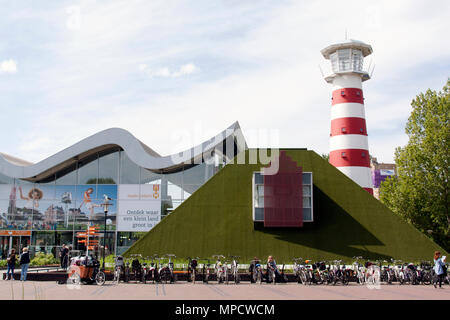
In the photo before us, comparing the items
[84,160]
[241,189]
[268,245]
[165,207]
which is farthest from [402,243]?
[84,160]

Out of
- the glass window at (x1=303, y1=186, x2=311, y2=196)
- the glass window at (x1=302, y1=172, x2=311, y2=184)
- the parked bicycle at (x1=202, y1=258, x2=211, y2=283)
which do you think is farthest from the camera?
the glass window at (x1=303, y1=186, x2=311, y2=196)

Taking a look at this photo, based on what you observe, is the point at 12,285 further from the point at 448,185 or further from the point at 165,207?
the point at 448,185

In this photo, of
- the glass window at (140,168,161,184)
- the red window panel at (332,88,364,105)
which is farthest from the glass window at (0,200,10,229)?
the red window panel at (332,88,364,105)

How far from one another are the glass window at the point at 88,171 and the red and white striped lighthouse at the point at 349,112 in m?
20.1

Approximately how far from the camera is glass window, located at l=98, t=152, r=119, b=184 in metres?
39.4

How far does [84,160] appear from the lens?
40438mm

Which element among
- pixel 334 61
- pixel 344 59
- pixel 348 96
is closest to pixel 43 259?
pixel 348 96

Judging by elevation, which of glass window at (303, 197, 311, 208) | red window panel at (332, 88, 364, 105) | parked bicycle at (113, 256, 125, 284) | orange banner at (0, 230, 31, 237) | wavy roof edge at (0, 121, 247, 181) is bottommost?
parked bicycle at (113, 256, 125, 284)

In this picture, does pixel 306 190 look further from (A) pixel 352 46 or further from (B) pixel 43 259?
(B) pixel 43 259

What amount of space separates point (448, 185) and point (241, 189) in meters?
16.4

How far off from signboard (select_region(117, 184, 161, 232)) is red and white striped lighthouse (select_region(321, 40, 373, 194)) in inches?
584

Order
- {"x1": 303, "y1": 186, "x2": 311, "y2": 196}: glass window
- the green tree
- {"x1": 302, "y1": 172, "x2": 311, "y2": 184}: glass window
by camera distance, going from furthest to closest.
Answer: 1. the green tree
2. {"x1": 303, "y1": 186, "x2": 311, "y2": 196}: glass window
3. {"x1": 302, "y1": 172, "x2": 311, "y2": 184}: glass window

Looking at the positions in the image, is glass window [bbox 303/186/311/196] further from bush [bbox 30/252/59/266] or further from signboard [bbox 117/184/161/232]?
bush [bbox 30/252/59/266]

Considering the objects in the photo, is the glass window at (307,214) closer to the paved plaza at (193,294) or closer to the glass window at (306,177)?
the glass window at (306,177)
